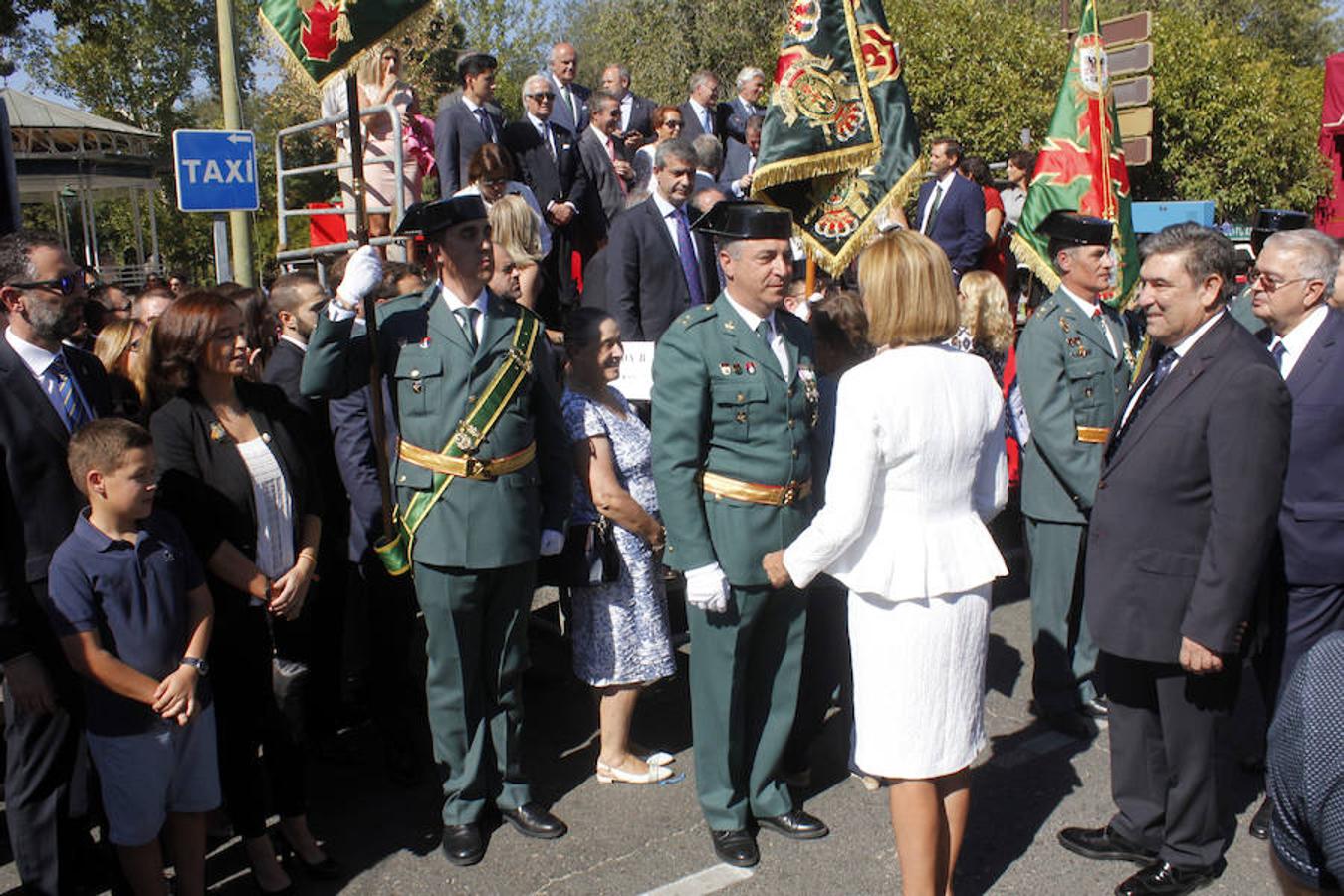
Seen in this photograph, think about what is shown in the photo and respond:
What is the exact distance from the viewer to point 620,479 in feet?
15.0

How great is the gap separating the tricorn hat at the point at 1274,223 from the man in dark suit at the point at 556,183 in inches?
160

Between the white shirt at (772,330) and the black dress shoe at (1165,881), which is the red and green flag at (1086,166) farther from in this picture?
the black dress shoe at (1165,881)

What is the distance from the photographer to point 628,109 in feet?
30.8

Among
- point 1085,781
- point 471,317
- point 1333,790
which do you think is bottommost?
point 1085,781

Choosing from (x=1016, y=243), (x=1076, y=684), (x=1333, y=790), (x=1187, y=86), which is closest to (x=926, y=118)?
(x=1187, y=86)

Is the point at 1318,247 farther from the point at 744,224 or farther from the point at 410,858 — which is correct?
the point at 410,858

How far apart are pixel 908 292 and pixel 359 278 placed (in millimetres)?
1730


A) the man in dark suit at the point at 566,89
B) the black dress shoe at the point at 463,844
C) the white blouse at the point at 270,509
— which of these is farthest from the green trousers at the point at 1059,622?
the man in dark suit at the point at 566,89

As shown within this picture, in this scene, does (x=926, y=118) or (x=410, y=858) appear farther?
(x=926, y=118)

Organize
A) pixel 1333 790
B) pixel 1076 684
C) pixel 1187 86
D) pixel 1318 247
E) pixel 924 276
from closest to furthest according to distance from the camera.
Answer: pixel 1333 790, pixel 924 276, pixel 1318 247, pixel 1076 684, pixel 1187 86

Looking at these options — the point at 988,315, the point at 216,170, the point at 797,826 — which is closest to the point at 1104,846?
the point at 797,826

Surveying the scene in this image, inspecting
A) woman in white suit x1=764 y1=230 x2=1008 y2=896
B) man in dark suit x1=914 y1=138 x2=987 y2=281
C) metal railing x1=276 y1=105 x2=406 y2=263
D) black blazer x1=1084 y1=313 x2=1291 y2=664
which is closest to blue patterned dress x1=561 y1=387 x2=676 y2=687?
woman in white suit x1=764 y1=230 x2=1008 y2=896

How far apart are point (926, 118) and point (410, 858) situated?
72.3ft

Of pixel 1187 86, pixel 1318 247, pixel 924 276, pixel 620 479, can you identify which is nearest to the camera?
pixel 924 276
